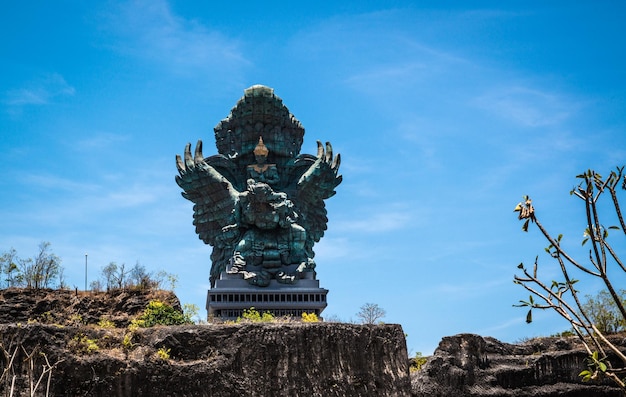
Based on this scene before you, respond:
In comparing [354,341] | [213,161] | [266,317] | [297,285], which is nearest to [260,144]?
[213,161]

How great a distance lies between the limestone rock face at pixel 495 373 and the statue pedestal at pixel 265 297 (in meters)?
28.6

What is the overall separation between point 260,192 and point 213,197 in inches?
155

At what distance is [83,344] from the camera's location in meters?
13.5

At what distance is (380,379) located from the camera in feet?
45.9

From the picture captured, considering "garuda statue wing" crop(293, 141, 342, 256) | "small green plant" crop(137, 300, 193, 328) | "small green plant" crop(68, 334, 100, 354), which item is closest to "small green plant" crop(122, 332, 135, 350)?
"small green plant" crop(68, 334, 100, 354)

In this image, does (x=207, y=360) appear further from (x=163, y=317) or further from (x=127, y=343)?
(x=163, y=317)

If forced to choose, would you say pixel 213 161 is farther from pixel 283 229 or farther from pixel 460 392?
pixel 460 392

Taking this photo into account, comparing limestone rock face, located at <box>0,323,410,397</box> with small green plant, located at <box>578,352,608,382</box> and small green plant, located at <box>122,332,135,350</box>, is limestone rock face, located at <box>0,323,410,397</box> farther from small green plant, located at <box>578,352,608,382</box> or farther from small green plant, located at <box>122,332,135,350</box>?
small green plant, located at <box>578,352,608,382</box>

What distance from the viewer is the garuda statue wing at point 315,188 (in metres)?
48.1

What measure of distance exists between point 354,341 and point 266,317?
5128mm

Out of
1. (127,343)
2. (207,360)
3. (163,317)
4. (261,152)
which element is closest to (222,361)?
(207,360)

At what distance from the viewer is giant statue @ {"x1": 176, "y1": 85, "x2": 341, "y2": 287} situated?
153ft

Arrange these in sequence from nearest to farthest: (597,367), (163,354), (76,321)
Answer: (597,367) < (163,354) < (76,321)

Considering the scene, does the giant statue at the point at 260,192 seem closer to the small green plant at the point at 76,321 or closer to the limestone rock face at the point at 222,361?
the small green plant at the point at 76,321
